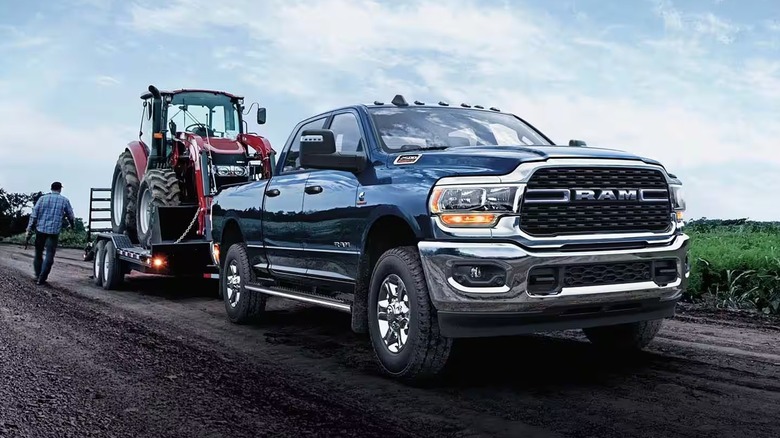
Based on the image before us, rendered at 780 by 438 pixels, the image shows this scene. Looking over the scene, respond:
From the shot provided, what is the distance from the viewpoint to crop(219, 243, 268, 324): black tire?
9.19 m

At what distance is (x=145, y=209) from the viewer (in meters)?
14.1

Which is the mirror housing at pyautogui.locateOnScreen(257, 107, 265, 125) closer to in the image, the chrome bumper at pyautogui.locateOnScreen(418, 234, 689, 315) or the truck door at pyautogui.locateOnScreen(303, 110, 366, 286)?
the truck door at pyautogui.locateOnScreen(303, 110, 366, 286)

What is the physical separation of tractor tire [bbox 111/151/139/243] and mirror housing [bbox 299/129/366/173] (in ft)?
29.1

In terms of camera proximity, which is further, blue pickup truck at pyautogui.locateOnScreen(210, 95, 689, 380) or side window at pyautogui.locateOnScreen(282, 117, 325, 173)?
side window at pyautogui.locateOnScreen(282, 117, 325, 173)

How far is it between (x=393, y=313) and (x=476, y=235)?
3.30 ft

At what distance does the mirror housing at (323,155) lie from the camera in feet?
22.0

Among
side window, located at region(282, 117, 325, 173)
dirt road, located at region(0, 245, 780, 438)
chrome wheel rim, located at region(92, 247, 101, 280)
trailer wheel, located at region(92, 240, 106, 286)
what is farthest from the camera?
chrome wheel rim, located at region(92, 247, 101, 280)

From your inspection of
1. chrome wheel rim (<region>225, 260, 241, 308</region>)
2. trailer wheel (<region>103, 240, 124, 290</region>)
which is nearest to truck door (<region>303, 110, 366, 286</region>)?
chrome wheel rim (<region>225, 260, 241, 308</region>)

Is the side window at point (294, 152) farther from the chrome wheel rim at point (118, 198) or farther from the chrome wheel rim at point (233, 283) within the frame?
the chrome wheel rim at point (118, 198)

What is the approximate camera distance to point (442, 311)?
5.58m

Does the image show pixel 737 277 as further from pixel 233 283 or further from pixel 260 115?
pixel 260 115

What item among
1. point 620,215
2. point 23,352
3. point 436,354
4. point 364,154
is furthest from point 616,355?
point 23,352

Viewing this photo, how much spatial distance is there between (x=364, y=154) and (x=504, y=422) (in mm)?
2827

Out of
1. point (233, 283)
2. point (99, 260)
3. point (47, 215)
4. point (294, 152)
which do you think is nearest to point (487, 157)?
point (294, 152)
